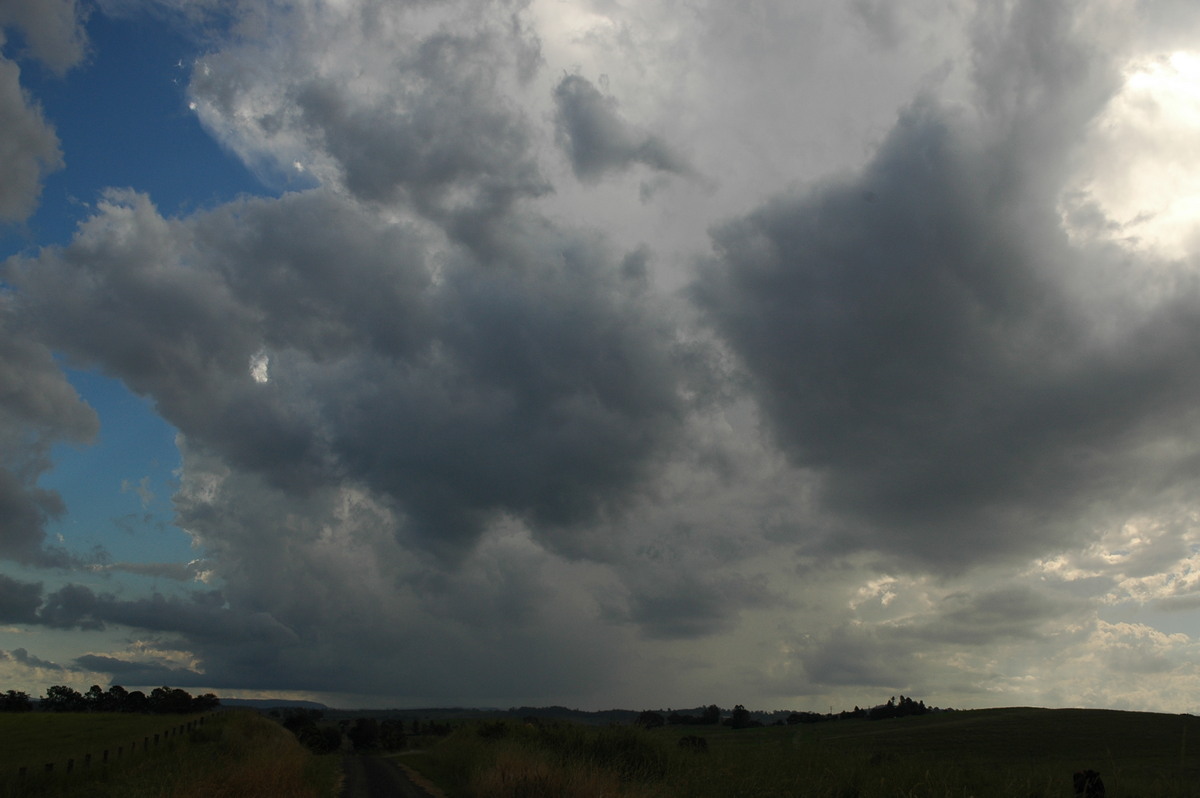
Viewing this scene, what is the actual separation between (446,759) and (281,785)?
23211 mm

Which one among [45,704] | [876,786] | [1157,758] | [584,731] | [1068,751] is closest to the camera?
[876,786]

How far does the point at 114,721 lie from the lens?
246 feet

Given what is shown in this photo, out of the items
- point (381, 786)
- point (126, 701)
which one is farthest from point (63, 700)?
point (381, 786)

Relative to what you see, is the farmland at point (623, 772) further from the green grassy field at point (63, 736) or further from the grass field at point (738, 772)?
the green grassy field at point (63, 736)

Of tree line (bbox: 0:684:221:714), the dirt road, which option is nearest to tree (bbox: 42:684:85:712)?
tree line (bbox: 0:684:221:714)

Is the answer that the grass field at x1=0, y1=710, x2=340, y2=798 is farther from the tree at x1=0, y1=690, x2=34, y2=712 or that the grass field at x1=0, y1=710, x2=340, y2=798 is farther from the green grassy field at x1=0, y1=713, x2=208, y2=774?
the tree at x1=0, y1=690, x2=34, y2=712

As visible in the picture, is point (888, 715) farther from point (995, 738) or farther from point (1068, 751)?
point (1068, 751)

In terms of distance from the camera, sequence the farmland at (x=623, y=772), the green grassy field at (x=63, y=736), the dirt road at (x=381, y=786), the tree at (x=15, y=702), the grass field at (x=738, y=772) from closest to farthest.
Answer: the grass field at (x=738, y=772)
the farmland at (x=623, y=772)
the dirt road at (x=381, y=786)
the green grassy field at (x=63, y=736)
the tree at (x=15, y=702)

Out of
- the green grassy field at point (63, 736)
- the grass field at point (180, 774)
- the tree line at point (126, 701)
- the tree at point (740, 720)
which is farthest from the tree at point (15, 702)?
the tree at point (740, 720)

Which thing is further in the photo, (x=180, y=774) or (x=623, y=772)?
(x=623, y=772)

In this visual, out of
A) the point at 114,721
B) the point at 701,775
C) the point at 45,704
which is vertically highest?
the point at 701,775

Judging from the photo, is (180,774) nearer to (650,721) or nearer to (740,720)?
(650,721)

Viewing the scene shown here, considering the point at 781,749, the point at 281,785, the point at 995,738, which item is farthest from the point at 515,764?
the point at 995,738

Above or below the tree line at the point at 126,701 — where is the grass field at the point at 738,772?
above
